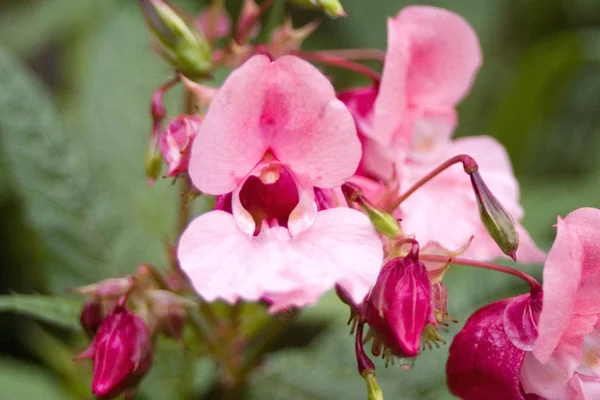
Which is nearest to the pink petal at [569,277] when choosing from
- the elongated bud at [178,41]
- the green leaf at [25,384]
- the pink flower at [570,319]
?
the pink flower at [570,319]

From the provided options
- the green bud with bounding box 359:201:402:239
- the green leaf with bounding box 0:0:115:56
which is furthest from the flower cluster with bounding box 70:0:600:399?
the green leaf with bounding box 0:0:115:56

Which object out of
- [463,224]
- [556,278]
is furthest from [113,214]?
[556,278]

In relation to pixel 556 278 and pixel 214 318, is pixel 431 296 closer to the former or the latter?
pixel 556 278

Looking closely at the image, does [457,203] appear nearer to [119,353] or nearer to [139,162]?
[119,353]

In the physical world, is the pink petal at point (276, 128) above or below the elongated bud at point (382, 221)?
above

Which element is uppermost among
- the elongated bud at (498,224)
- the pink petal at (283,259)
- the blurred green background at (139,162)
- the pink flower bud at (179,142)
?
the pink flower bud at (179,142)

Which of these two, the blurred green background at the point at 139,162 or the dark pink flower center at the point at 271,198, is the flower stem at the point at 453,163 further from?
the blurred green background at the point at 139,162

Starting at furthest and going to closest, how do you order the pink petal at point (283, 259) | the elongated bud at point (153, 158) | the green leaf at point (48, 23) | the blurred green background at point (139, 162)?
the green leaf at point (48, 23)
the blurred green background at point (139, 162)
the elongated bud at point (153, 158)
the pink petal at point (283, 259)
